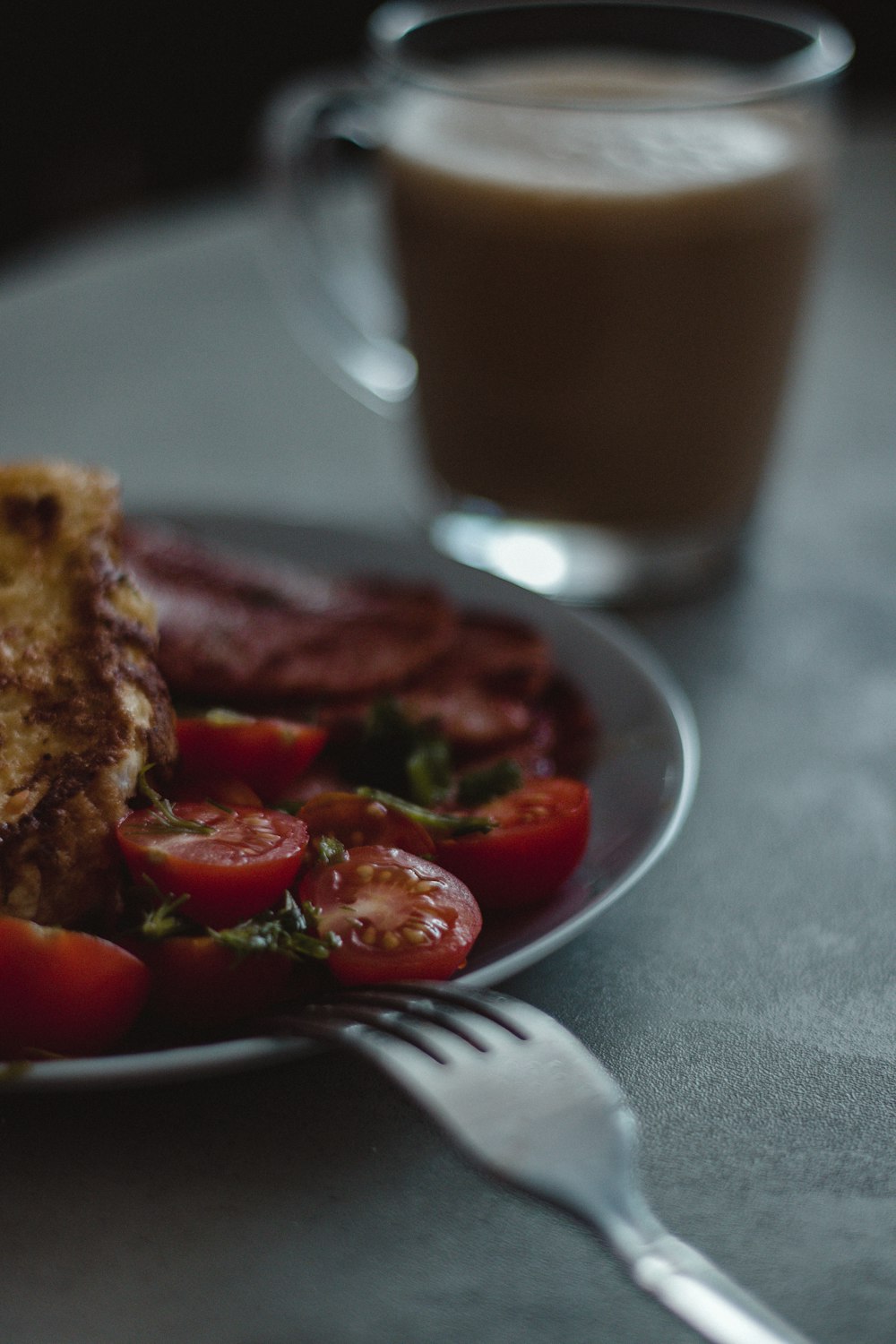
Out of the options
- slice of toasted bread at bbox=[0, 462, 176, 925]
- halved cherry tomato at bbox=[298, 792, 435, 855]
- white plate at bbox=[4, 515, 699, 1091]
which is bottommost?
white plate at bbox=[4, 515, 699, 1091]

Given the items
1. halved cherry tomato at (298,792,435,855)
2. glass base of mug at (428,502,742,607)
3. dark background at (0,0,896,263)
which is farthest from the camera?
→ dark background at (0,0,896,263)

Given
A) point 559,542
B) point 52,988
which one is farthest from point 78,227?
point 52,988

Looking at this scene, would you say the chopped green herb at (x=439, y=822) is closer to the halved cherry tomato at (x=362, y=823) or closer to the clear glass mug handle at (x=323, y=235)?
the halved cherry tomato at (x=362, y=823)

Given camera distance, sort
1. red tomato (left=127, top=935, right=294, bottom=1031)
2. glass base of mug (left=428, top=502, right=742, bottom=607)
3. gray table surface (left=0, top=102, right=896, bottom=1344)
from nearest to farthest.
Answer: gray table surface (left=0, top=102, right=896, bottom=1344) < red tomato (left=127, top=935, right=294, bottom=1031) < glass base of mug (left=428, top=502, right=742, bottom=607)

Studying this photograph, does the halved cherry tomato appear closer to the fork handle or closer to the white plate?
the white plate

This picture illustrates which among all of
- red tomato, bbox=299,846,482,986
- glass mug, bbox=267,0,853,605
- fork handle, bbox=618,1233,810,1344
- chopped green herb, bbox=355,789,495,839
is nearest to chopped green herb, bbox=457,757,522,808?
chopped green herb, bbox=355,789,495,839

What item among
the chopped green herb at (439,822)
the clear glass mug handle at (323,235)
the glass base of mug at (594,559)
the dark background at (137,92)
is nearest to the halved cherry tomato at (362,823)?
the chopped green herb at (439,822)

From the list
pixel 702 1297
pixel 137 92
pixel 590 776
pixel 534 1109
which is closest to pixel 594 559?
pixel 590 776
